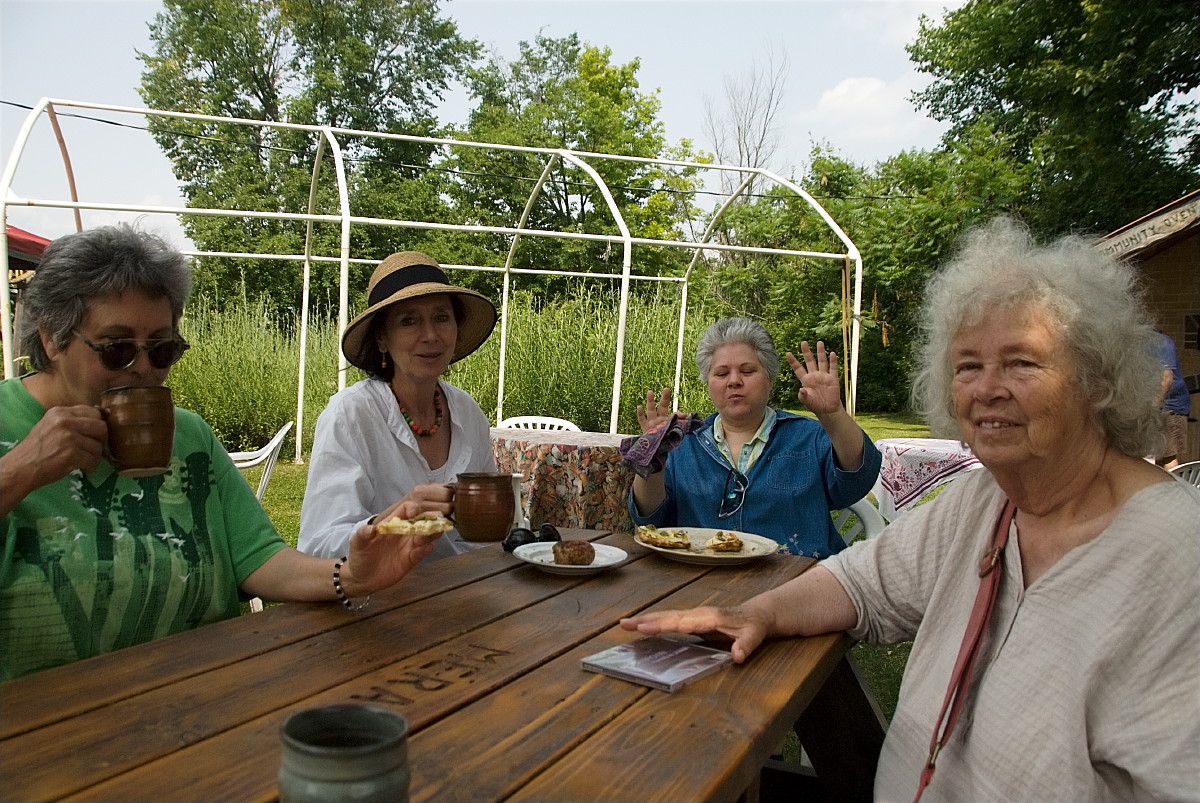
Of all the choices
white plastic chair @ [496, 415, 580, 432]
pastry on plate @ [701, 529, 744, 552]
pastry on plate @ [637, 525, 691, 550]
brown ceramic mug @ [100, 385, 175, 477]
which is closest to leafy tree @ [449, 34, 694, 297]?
white plastic chair @ [496, 415, 580, 432]

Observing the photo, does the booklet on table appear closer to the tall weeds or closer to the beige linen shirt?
the beige linen shirt

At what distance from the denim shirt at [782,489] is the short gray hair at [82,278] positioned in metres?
1.84

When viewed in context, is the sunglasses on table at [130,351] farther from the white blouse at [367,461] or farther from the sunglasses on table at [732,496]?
the sunglasses on table at [732,496]

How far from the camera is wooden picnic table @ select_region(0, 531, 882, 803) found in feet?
3.43

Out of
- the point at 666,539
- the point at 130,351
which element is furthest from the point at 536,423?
the point at 130,351

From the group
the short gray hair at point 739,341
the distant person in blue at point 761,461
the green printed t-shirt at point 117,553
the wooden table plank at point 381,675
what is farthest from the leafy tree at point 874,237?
the green printed t-shirt at point 117,553

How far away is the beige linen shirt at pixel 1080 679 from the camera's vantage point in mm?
1305

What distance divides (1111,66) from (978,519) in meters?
13.9

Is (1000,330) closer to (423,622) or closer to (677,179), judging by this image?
(423,622)

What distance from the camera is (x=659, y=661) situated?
4.91ft

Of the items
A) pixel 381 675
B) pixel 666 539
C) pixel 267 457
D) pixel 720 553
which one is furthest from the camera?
pixel 267 457

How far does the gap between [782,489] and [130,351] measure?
7.07ft

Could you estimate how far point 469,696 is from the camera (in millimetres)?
1322

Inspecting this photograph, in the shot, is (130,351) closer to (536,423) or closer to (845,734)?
(845,734)
